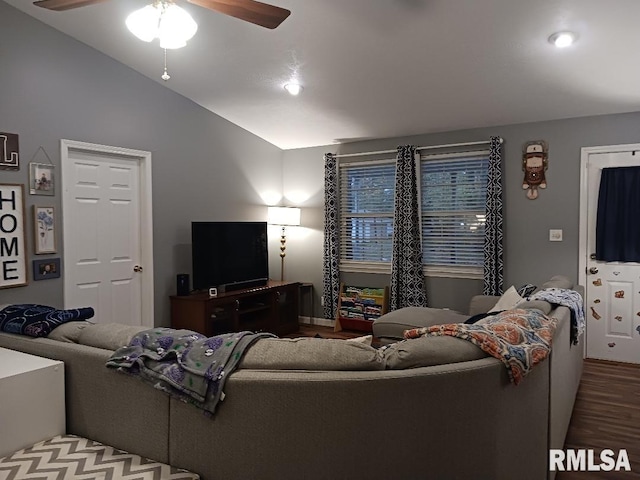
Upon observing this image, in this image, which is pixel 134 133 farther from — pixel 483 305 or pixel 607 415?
pixel 607 415

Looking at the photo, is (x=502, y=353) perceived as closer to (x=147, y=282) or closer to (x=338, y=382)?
(x=338, y=382)

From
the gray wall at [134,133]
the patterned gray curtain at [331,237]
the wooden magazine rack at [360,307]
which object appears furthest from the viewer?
the patterned gray curtain at [331,237]

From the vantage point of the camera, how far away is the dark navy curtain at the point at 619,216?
13.7ft

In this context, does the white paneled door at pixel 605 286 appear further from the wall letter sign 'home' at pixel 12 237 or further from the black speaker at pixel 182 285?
the wall letter sign 'home' at pixel 12 237

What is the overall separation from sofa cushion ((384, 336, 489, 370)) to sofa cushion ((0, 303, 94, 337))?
1.57 meters

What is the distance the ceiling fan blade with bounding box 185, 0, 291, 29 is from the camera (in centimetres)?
219

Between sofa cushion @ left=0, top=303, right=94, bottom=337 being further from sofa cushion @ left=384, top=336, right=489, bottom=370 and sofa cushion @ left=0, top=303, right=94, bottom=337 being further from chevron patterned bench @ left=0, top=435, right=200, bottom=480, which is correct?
sofa cushion @ left=384, top=336, right=489, bottom=370

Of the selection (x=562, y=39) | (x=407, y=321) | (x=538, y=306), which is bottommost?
(x=407, y=321)

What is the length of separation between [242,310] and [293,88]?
2356mm

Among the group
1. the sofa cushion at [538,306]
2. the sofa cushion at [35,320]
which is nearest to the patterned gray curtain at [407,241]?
the sofa cushion at [538,306]

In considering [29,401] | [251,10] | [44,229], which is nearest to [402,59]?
[251,10]

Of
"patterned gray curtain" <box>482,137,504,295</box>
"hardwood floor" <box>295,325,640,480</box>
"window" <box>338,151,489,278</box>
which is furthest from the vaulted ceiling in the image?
"hardwood floor" <box>295,325,640,480</box>

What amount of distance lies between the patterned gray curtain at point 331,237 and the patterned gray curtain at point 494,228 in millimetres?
1835

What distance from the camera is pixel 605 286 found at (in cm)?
435
